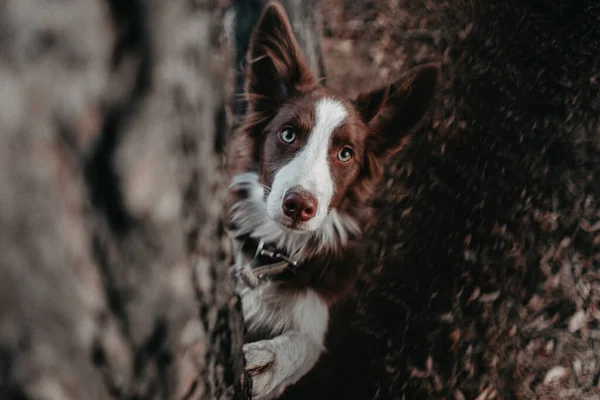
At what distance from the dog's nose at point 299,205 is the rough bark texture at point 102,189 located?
1223 mm

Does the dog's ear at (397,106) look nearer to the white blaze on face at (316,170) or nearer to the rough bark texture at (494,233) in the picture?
the white blaze on face at (316,170)

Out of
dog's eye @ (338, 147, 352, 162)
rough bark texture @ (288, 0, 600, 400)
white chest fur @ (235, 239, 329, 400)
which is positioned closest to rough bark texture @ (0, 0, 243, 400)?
white chest fur @ (235, 239, 329, 400)

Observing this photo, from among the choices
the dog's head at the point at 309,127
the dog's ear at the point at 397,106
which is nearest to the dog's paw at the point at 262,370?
the dog's head at the point at 309,127

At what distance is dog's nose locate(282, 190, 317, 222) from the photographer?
2188mm

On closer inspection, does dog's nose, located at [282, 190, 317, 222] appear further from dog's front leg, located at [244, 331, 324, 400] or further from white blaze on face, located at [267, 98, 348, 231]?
dog's front leg, located at [244, 331, 324, 400]

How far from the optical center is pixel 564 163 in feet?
10.3

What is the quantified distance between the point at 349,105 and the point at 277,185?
0.79m

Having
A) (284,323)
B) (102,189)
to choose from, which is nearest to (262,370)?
(284,323)

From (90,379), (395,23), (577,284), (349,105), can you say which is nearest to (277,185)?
(349,105)

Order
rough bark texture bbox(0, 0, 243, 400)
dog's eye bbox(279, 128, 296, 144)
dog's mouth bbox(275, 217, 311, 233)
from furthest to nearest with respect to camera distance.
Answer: dog's eye bbox(279, 128, 296, 144) < dog's mouth bbox(275, 217, 311, 233) < rough bark texture bbox(0, 0, 243, 400)

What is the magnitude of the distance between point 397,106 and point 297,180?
928mm

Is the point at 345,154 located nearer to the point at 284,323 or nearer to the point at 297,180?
the point at 297,180

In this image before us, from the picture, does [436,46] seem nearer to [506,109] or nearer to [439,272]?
[506,109]

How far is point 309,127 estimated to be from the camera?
2539 mm
